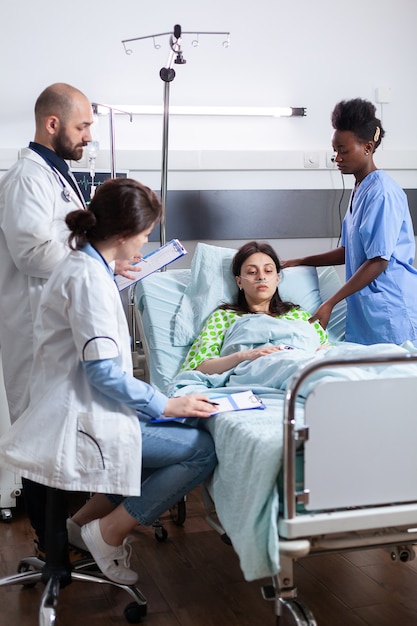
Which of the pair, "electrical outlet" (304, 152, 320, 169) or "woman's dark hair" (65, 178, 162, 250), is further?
"electrical outlet" (304, 152, 320, 169)

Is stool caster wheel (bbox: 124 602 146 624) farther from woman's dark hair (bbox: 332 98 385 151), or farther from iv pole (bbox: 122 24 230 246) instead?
woman's dark hair (bbox: 332 98 385 151)

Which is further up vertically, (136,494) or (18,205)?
(18,205)

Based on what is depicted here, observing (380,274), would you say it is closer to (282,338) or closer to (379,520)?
(282,338)

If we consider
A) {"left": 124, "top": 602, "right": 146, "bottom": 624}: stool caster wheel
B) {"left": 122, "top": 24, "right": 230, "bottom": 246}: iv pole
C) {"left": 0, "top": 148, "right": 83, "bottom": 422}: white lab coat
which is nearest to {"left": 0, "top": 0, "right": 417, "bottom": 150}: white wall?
{"left": 122, "top": 24, "right": 230, "bottom": 246}: iv pole

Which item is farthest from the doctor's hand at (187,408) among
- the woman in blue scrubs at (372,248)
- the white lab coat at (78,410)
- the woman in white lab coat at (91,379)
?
the woman in blue scrubs at (372,248)

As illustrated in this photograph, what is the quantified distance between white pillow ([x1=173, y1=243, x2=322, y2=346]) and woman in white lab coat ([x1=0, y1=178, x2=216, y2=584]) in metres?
0.97

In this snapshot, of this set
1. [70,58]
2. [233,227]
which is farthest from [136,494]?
[70,58]

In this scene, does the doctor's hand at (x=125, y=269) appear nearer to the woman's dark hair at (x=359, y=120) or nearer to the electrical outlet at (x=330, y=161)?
the woman's dark hair at (x=359, y=120)

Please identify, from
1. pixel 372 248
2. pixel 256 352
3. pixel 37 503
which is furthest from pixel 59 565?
pixel 372 248

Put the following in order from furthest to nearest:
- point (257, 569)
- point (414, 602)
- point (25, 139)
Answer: point (25, 139) < point (414, 602) < point (257, 569)

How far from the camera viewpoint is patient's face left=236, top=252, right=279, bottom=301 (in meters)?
3.05

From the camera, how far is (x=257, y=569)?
1.89 metres

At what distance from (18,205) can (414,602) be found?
1654 millimetres

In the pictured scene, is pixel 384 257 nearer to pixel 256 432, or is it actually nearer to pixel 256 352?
pixel 256 352
